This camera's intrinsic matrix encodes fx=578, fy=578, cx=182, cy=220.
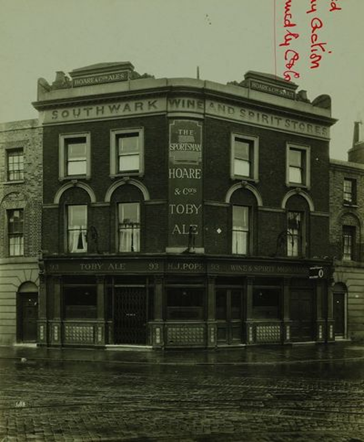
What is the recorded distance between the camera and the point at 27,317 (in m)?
24.8

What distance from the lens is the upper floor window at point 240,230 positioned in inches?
935

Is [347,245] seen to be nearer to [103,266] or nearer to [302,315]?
[302,315]

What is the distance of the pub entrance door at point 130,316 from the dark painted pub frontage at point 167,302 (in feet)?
0.13

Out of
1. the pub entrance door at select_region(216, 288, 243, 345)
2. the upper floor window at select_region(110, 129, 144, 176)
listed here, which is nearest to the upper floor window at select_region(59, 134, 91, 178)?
the upper floor window at select_region(110, 129, 144, 176)

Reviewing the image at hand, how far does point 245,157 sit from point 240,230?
10.1 feet

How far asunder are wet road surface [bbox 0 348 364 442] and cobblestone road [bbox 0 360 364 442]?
0.02 meters

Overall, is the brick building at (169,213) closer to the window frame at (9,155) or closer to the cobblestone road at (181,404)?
the window frame at (9,155)

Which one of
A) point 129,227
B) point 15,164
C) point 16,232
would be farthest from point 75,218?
point 15,164

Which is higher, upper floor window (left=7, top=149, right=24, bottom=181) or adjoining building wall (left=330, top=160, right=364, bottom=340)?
upper floor window (left=7, top=149, right=24, bottom=181)

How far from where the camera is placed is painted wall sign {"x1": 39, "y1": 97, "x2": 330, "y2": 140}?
2248 cm

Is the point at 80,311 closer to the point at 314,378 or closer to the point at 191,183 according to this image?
the point at 191,183

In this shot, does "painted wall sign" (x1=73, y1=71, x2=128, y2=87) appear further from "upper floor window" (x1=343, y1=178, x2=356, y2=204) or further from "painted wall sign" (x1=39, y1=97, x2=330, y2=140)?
"upper floor window" (x1=343, y1=178, x2=356, y2=204)

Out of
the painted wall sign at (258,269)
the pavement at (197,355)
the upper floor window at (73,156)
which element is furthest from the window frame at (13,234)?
the painted wall sign at (258,269)

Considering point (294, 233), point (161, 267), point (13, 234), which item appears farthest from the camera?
point (294, 233)
